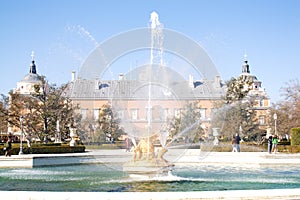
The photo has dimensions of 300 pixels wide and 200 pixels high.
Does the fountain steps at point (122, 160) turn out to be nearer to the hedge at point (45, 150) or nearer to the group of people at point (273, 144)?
the hedge at point (45, 150)

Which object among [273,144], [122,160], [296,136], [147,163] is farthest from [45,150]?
[296,136]

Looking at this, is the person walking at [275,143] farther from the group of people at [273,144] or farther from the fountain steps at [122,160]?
the fountain steps at [122,160]

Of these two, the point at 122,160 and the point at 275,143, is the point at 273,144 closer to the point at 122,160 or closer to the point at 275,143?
the point at 275,143

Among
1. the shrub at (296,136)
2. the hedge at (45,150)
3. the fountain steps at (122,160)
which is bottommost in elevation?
the fountain steps at (122,160)

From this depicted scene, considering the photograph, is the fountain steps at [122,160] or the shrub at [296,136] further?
the shrub at [296,136]

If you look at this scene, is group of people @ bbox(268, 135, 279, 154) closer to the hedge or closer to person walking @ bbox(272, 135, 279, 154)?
person walking @ bbox(272, 135, 279, 154)

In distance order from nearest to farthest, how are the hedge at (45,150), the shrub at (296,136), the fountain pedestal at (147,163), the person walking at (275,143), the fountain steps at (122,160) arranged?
the fountain pedestal at (147,163) < the fountain steps at (122,160) < the hedge at (45,150) < the person walking at (275,143) < the shrub at (296,136)

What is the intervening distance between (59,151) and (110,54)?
1185 centimetres

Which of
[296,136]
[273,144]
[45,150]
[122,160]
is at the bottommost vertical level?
[122,160]

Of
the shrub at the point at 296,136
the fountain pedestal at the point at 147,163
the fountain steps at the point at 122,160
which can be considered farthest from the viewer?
the shrub at the point at 296,136

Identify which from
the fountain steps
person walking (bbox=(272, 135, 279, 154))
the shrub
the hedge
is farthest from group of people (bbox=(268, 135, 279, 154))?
the hedge

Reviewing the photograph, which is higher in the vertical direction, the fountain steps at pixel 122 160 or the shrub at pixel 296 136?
the shrub at pixel 296 136

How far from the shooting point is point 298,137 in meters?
24.4

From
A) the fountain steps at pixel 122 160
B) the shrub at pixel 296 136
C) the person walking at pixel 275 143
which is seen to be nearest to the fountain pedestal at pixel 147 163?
the fountain steps at pixel 122 160
